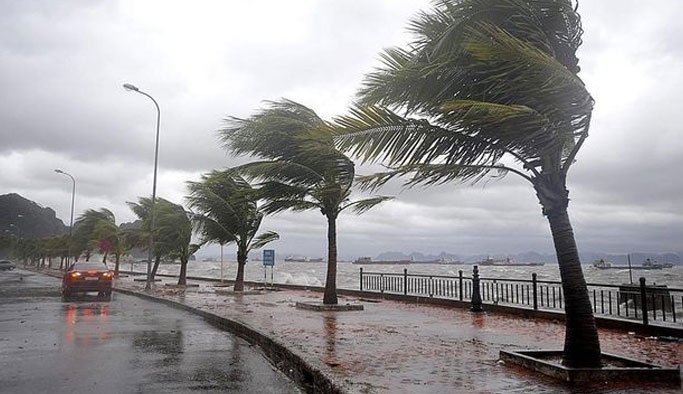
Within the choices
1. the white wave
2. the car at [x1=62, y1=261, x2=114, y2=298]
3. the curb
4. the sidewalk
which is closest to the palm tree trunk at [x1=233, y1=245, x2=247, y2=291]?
the car at [x1=62, y1=261, x2=114, y2=298]

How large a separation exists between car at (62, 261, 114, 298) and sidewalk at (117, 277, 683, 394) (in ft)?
30.8

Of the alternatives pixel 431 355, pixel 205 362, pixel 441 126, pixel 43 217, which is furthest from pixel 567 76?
pixel 43 217

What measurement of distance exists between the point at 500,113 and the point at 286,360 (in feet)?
15.9

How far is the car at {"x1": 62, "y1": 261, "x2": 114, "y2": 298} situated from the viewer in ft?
75.4

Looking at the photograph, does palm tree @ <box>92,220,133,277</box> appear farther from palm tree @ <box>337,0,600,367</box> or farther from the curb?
palm tree @ <box>337,0,600,367</box>

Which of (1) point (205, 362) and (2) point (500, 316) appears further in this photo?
(2) point (500, 316)

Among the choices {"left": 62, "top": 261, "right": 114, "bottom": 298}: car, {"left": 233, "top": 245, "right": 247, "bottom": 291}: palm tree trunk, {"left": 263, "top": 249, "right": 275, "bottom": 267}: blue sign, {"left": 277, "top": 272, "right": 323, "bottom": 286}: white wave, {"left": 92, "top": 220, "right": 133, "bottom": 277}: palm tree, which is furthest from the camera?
{"left": 92, "top": 220, "right": 133, "bottom": 277}: palm tree

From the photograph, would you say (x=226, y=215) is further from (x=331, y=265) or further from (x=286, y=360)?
(x=286, y=360)

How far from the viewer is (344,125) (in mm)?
7598

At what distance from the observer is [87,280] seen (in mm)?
23109

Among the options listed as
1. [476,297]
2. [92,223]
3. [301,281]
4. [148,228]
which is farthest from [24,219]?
[476,297]

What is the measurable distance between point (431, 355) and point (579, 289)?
253 centimetres

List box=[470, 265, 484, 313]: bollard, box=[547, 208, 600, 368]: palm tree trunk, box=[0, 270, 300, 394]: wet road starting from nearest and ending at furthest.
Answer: box=[0, 270, 300, 394]: wet road < box=[547, 208, 600, 368]: palm tree trunk < box=[470, 265, 484, 313]: bollard

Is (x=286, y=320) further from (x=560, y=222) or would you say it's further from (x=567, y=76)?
(x=567, y=76)
